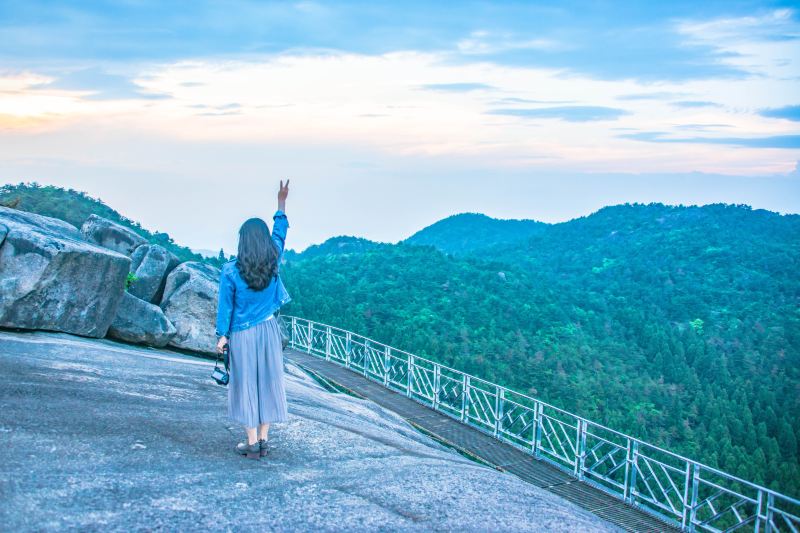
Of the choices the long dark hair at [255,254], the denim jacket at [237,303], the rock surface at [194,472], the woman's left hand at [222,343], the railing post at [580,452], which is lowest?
the railing post at [580,452]

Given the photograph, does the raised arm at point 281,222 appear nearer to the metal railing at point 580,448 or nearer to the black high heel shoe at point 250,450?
the black high heel shoe at point 250,450

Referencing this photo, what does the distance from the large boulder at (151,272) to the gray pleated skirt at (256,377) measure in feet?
24.7

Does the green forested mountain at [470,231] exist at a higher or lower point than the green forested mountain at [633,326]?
higher

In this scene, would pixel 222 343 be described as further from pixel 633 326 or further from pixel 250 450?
pixel 633 326

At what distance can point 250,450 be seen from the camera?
5.72 metres

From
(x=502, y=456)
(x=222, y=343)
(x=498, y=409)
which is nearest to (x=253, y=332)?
(x=222, y=343)

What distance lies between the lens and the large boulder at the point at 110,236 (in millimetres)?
13781

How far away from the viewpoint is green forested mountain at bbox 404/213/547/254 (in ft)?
307

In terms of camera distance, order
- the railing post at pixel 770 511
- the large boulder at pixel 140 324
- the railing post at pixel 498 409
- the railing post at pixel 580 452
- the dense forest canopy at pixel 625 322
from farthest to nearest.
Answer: the dense forest canopy at pixel 625 322
the railing post at pixel 498 409
the railing post at pixel 580 452
the large boulder at pixel 140 324
the railing post at pixel 770 511

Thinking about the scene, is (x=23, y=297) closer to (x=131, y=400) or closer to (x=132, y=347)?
(x=132, y=347)

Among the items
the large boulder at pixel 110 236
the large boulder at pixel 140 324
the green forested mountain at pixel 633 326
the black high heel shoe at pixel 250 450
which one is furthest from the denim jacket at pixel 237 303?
the green forested mountain at pixel 633 326

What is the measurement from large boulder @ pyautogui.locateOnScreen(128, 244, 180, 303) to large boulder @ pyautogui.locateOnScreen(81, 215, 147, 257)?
0.79 metres

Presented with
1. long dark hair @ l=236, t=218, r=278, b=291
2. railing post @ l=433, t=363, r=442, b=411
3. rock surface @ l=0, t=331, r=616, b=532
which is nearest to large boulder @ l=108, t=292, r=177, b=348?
rock surface @ l=0, t=331, r=616, b=532

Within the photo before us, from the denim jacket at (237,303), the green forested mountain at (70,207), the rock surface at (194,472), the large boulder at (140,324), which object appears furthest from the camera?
the green forested mountain at (70,207)
